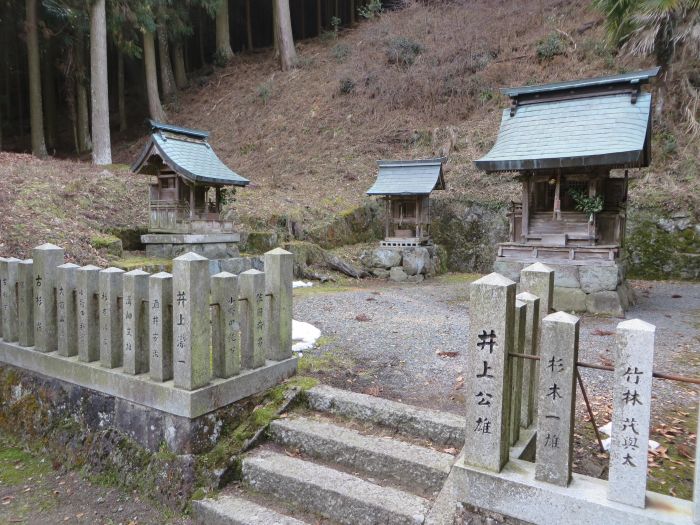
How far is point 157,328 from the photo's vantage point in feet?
11.5

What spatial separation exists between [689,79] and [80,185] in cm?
1806

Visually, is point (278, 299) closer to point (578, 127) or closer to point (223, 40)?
point (578, 127)

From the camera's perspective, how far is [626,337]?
2.01m

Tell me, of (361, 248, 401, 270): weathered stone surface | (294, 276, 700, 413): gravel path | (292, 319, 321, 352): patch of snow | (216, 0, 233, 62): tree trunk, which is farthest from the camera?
(216, 0, 233, 62): tree trunk

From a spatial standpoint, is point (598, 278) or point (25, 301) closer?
point (25, 301)

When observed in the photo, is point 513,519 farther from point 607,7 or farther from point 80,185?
point 607,7

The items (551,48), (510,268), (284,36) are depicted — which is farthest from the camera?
(284,36)

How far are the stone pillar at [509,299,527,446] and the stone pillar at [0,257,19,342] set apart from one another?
4.67 metres

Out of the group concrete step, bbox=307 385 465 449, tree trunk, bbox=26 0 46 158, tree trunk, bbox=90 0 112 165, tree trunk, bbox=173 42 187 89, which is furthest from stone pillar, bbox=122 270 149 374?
tree trunk, bbox=173 42 187 89

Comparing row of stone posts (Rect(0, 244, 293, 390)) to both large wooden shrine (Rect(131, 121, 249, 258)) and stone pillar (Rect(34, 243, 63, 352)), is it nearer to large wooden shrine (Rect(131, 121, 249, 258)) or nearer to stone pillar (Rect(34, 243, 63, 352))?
stone pillar (Rect(34, 243, 63, 352))

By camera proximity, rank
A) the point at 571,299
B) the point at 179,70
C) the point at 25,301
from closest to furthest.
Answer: the point at 25,301
the point at 571,299
the point at 179,70

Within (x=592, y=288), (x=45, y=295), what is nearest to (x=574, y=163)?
(x=592, y=288)

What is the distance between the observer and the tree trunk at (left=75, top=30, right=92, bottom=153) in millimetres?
18672

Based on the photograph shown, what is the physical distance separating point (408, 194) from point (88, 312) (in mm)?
10376
